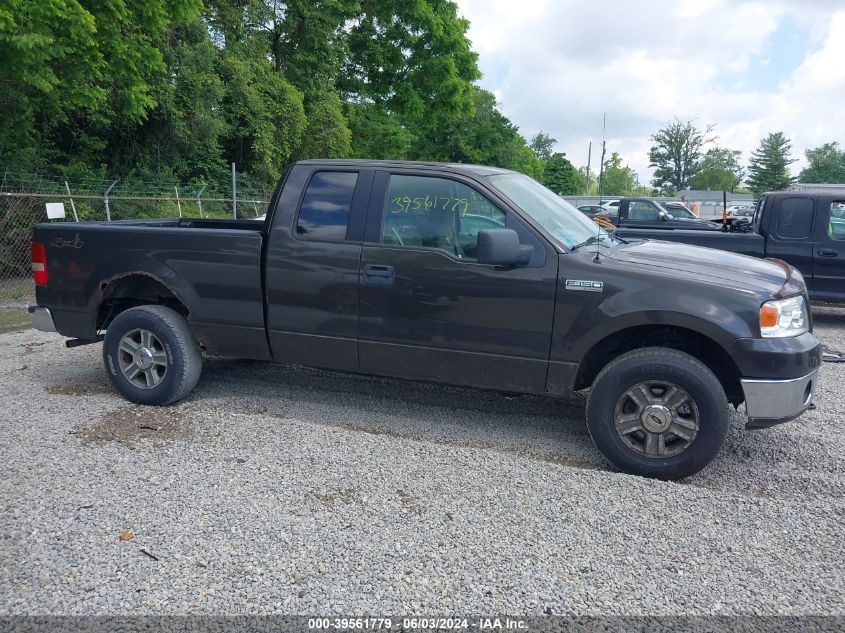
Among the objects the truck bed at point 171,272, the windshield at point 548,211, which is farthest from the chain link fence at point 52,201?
the windshield at point 548,211

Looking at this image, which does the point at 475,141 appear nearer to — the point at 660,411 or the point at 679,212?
the point at 679,212

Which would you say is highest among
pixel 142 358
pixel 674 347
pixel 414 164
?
pixel 414 164

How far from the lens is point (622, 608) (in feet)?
9.44

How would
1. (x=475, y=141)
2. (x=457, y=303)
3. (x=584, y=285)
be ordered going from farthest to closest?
(x=475, y=141), (x=457, y=303), (x=584, y=285)

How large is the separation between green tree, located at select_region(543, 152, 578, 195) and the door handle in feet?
253

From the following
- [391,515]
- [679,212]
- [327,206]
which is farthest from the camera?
[679,212]

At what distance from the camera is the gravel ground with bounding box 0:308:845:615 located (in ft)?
9.68

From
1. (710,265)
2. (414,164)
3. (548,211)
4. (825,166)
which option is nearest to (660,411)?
(710,265)

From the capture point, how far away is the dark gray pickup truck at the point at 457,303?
161 inches

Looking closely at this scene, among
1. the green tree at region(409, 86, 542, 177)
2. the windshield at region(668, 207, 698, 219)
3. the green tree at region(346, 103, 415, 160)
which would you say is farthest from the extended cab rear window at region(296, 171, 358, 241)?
the green tree at region(409, 86, 542, 177)

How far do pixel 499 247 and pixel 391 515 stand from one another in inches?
66.3

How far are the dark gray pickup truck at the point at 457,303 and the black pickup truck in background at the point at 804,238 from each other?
4.60 meters

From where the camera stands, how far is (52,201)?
530 inches

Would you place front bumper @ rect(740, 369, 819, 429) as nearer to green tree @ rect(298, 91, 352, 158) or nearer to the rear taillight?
the rear taillight
